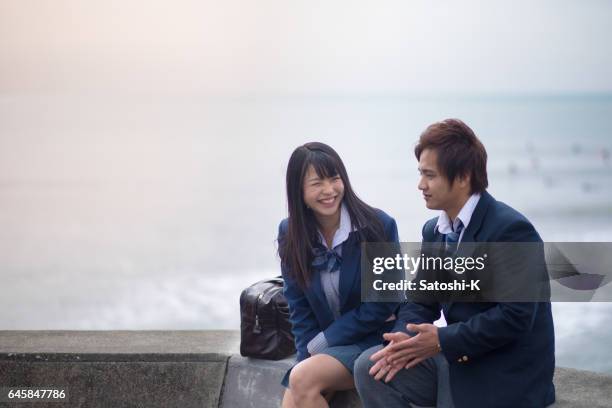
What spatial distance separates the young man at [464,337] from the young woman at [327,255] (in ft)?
0.78

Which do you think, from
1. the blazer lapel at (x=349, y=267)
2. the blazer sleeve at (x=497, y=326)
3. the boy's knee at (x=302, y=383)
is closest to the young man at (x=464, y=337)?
the blazer sleeve at (x=497, y=326)

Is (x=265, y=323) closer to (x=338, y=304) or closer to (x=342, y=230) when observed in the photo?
(x=338, y=304)

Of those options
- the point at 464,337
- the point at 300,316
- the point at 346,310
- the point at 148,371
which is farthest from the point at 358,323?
the point at 148,371

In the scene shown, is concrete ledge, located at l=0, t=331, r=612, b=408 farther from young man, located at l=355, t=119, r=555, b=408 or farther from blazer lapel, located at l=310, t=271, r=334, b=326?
young man, located at l=355, t=119, r=555, b=408

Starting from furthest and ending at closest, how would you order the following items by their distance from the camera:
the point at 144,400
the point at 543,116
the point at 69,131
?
the point at 543,116, the point at 69,131, the point at 144,400

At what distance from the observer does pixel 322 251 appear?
3.07 meters

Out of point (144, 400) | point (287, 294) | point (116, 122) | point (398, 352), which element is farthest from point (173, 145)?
point (398, 352)

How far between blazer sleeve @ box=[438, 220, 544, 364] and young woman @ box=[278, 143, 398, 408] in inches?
18.4

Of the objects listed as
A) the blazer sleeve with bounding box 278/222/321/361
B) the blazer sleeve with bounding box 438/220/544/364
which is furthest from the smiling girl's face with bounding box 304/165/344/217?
the blazer sleeve with bounding box 438/220/544/364

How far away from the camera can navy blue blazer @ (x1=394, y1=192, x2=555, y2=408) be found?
2482 millimetres

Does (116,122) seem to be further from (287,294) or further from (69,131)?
(287,294)

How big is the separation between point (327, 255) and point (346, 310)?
7.0 inches

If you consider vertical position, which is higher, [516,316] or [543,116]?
[516,316]

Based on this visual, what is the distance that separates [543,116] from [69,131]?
532cm
